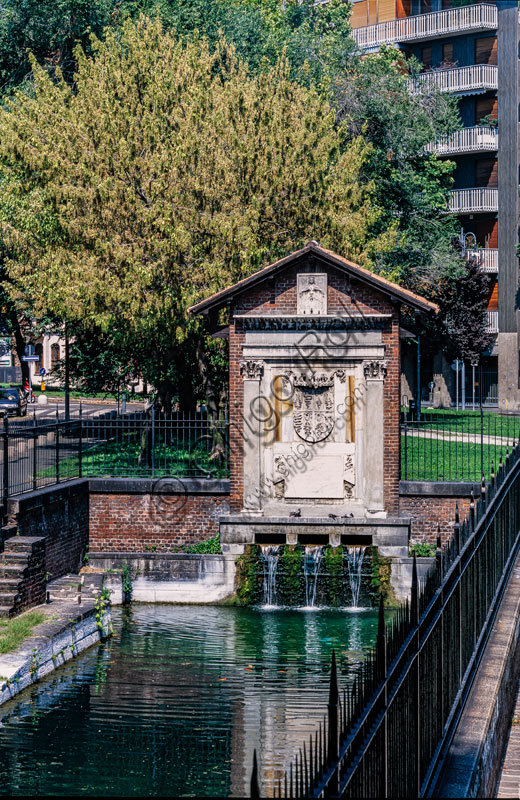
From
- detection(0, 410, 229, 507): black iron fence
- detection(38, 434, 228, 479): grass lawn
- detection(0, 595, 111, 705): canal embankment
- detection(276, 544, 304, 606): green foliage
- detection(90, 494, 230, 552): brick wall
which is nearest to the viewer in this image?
detection(0, 595, 111, 705): canal embankment

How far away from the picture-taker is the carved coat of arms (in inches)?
886

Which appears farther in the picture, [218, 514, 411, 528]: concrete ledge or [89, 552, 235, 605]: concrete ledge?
[89, 552, 235, 605]: concrete ledge

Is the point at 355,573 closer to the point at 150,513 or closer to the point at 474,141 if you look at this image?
the point at 150,513

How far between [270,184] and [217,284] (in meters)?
2.86

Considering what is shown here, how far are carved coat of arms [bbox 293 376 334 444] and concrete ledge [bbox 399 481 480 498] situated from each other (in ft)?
6.88

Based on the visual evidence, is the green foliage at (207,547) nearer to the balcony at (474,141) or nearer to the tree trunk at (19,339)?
the tree trunk at (19,339)

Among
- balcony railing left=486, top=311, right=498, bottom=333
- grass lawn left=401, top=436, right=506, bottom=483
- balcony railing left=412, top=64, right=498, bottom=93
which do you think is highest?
balcony railing left=412, top=64, right=498, bottom=93

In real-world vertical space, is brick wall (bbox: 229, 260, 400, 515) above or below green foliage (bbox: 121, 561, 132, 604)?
above

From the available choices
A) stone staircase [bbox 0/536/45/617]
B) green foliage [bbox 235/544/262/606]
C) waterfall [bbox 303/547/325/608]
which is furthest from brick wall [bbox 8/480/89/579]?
waterfall [bbox 303/547/325/608]

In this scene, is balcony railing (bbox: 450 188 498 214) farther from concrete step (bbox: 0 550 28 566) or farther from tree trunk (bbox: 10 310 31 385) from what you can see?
concrete step (bbox: 0 550 28 566)

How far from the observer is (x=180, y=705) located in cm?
1608

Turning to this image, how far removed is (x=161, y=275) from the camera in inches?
1019

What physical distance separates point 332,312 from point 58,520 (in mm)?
6650

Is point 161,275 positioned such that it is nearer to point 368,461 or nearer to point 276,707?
point 368,461
